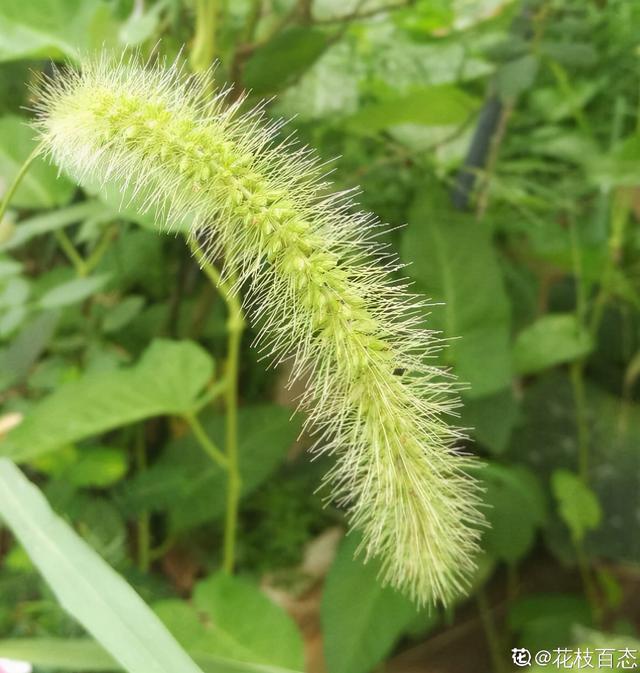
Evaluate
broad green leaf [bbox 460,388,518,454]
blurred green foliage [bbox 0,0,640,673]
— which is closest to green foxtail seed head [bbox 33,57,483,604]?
blurred green foliage [bbox 0,0,640,673]

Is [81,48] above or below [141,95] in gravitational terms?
above

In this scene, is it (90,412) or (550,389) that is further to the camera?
(550,389)

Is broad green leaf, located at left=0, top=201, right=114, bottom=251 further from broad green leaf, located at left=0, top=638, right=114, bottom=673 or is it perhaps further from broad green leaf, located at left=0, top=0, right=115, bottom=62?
broad green leaf, located at left=0, top=638, right=114, bottom=673

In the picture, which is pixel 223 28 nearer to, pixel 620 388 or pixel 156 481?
pixel 156 481

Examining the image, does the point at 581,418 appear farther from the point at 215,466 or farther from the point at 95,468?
the point at 95,468

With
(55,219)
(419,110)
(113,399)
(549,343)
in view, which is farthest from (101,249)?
(549,343)

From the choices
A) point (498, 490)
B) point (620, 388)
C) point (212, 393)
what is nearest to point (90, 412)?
point (212, 393)
